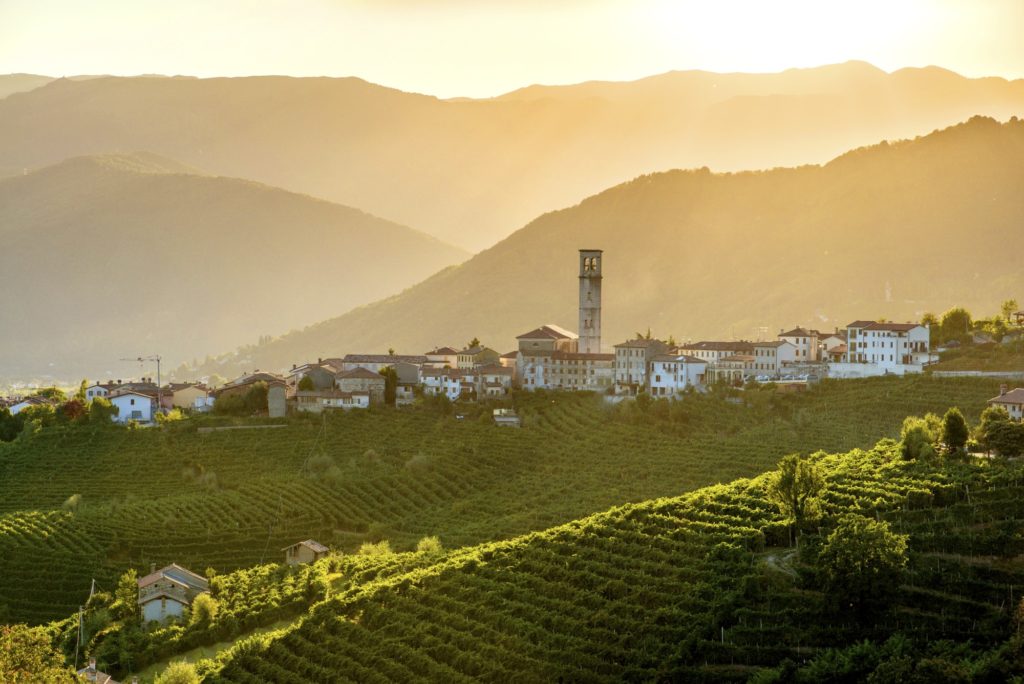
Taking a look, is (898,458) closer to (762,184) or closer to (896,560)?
(896,560)

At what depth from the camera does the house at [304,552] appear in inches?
1956

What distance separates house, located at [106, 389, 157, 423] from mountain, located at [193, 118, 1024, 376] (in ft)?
207

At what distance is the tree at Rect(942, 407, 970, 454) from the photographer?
145ft

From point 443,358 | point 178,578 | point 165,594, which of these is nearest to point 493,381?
point 443,358

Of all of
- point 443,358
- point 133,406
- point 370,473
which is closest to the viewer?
point 370,473

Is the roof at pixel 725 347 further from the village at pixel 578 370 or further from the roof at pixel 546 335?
the roof at pixel 546 335

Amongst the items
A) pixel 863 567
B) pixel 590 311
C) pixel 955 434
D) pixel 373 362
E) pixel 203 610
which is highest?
pixel 590 311

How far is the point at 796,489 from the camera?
131 ft

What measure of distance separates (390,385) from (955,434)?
32337mm

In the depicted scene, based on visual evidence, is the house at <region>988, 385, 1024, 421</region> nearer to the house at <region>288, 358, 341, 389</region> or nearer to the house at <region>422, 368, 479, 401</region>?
the house at <region>422, 368, 479, 401</region>

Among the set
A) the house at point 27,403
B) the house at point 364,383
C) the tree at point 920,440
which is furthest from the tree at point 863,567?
the house at point 27,403

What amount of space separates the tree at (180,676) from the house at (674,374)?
33.7 m

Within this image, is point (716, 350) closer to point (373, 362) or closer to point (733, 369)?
Answer: point (733, 369)

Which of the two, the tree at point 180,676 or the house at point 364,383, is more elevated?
the house at point 364,383
